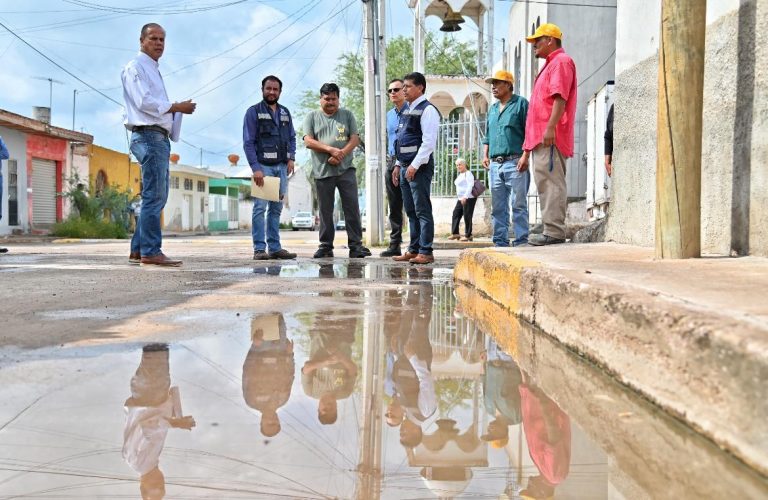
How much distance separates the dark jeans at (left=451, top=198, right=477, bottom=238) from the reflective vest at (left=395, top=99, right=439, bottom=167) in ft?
21.5

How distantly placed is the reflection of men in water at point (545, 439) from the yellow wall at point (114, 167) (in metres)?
26.4

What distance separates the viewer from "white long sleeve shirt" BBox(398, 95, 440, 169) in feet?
19.9

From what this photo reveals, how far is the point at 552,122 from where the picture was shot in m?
5.14

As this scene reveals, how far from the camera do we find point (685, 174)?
320 cm

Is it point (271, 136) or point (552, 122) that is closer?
point (552, 122)

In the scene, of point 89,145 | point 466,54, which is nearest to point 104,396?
point 89,145

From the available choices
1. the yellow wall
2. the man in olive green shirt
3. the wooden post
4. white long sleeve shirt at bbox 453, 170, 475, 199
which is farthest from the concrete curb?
the yellow wall

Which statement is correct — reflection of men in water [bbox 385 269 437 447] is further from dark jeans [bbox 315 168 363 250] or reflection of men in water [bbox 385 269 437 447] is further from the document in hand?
dark jeans [bbox 315 168 363 250]

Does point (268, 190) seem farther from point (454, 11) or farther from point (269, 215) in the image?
point (454, 11)

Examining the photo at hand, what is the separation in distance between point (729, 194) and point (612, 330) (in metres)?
1.85

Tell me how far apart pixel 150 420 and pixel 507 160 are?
4.95 metres

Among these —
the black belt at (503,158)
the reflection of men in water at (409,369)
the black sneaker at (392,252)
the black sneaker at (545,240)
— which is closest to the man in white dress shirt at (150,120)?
the black sneaker at (392,252)

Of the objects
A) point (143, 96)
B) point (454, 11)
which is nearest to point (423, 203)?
point (143, 96)

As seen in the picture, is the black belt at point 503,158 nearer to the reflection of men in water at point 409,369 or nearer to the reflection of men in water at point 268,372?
the reflection of men in water at point 409,369
